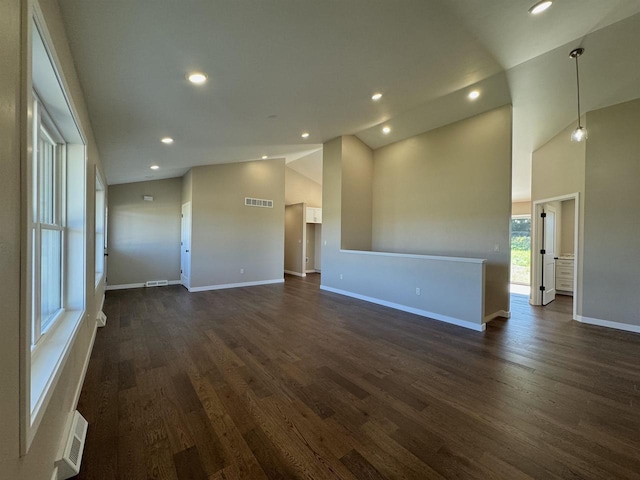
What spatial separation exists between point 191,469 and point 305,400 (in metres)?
0.88

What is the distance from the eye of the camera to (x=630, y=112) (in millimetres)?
3811

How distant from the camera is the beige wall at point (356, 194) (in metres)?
6.06

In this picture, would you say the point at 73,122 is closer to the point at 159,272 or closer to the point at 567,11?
the point at 567,11

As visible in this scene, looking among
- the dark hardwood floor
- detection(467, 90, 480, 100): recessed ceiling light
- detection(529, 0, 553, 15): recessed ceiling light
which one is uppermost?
detection(467, 90, 480, 100): recessed ceiling light

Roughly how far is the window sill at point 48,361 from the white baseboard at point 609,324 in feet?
20.1

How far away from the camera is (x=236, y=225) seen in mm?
6824

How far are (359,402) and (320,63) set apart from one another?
3.12m

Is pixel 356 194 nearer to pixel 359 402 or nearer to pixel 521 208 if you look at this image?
pixel 359 402

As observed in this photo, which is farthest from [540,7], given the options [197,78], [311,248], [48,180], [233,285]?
[311,248]

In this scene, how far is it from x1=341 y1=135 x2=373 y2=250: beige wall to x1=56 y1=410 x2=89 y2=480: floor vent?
192 inches

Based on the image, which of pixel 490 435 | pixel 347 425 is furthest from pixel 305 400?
pixel 490 435

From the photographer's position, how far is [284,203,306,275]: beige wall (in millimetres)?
9189

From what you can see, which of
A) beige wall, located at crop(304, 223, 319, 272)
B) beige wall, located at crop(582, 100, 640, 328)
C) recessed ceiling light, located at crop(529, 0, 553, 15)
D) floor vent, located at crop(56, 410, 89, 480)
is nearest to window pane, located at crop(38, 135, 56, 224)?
floor vent, located at crop(56, 410, 89, 480)

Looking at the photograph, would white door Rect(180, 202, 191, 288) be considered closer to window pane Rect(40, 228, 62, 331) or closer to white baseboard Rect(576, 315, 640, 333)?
window pane Rect(40, 228, 62, 331)
